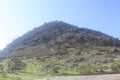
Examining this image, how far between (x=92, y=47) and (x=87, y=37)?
1146 inches

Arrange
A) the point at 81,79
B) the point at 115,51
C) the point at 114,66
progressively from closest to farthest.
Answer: the point at 81,79
the point at 114,66
the point at 115,51

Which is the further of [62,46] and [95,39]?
[95,39]

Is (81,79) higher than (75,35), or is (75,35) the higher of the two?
(75,35)

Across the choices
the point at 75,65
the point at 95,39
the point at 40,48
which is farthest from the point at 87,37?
the point at 75,65

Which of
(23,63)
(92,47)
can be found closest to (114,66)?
(23,63)

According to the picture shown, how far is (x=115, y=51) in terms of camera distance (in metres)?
148

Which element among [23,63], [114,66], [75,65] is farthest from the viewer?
[23,63]

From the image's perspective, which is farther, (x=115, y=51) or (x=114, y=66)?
(x=115, y=51)

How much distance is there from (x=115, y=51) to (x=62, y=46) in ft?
105

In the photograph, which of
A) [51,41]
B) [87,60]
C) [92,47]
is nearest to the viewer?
[87,60]

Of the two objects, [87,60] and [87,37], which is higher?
[87,37]

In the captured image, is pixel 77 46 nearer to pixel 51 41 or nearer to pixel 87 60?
pixel 51 41

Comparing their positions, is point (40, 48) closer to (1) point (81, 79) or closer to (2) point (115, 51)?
(2) point (115, 51)

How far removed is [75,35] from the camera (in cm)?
19562
